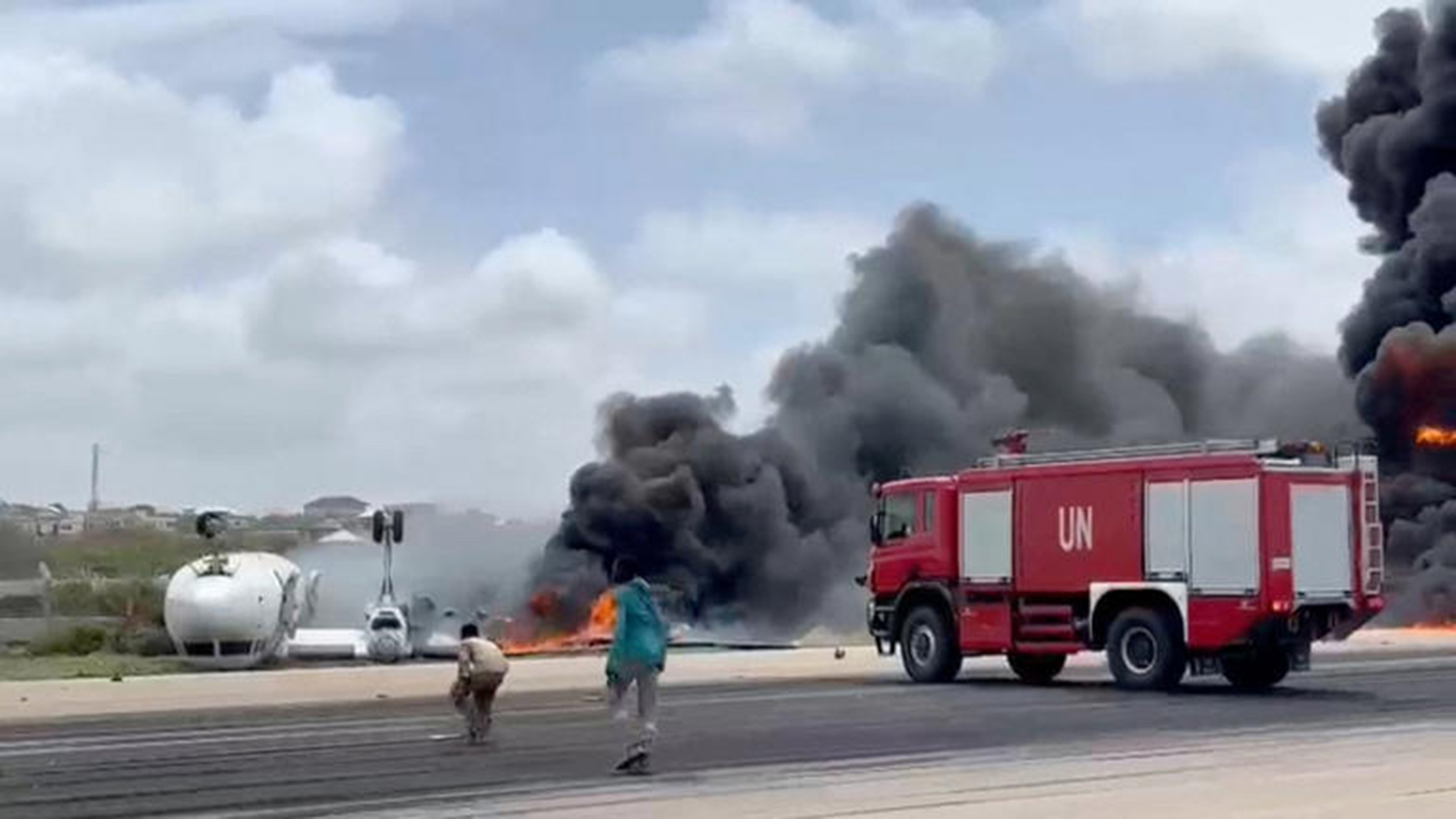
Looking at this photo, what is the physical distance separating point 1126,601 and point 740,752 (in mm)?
11514

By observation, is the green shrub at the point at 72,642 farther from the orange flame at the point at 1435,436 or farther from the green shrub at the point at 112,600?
the orange flame at the point at 1435,436

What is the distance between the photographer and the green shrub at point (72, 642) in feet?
150

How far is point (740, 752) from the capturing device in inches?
802

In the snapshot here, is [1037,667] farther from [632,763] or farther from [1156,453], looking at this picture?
[632,763]

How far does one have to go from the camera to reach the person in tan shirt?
21859 millimetres

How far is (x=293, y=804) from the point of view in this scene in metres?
16.3

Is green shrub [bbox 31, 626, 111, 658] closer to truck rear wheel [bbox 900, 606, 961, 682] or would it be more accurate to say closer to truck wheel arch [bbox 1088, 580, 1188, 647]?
truck rear wheel [bbox 900, 606, 961, 682]

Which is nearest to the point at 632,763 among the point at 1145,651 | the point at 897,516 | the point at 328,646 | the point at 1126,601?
the point at 1145,651

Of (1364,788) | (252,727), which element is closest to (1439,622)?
(252,727)

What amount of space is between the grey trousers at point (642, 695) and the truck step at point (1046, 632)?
13.3 meters

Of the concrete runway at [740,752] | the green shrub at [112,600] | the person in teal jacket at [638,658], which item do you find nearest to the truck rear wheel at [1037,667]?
the concrete runway at [740,752]

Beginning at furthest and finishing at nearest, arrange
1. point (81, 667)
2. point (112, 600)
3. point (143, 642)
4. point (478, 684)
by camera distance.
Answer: point (112, 600) < point (143, 642) < point (81, 667) < point (478, 684)

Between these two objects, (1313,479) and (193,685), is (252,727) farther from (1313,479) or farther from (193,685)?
(1313,479)

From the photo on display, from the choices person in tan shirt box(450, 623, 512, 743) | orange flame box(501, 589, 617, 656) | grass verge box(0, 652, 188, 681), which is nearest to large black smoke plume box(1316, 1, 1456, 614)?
orange flame box(501, 589, 617, 656)
